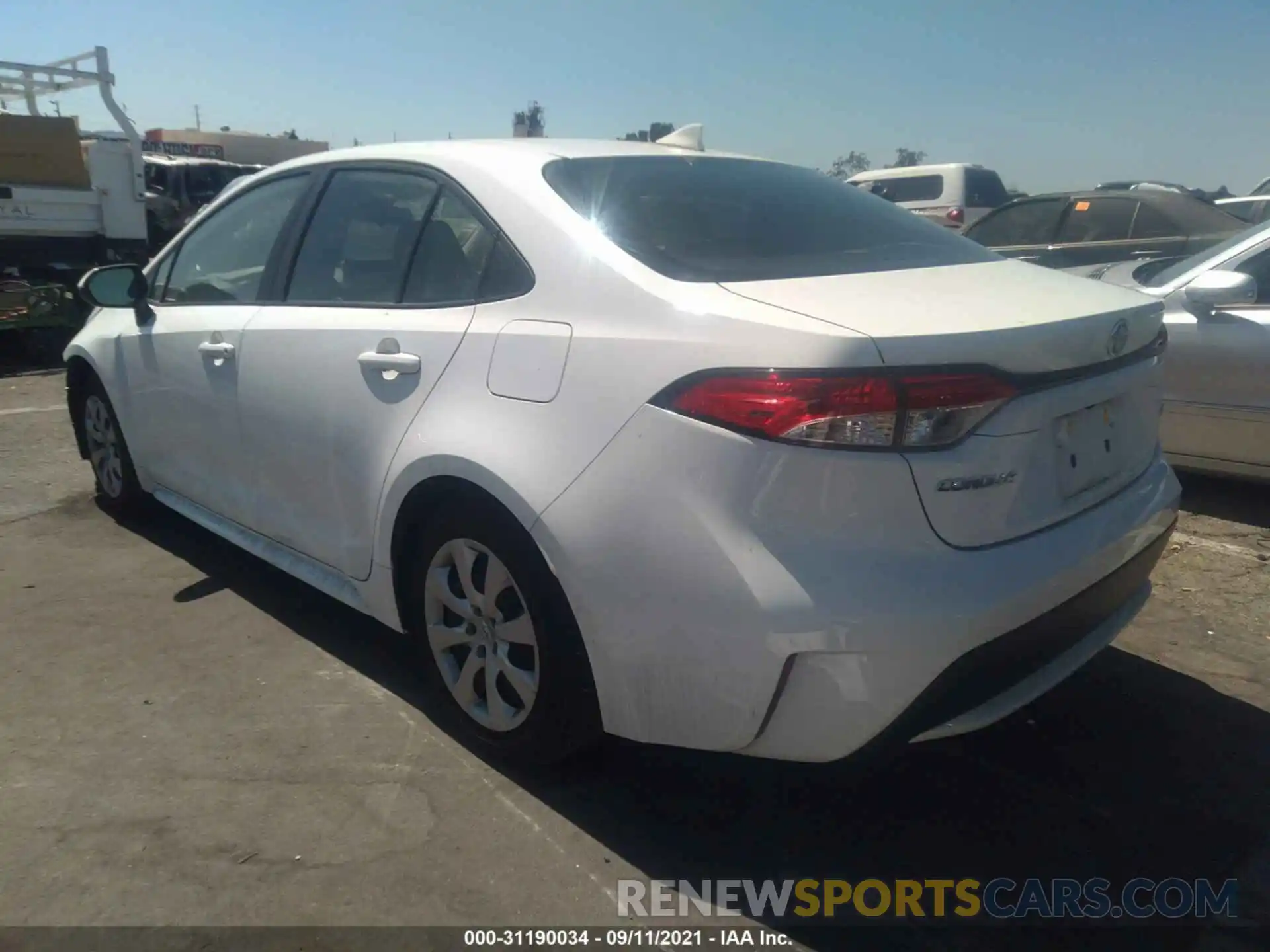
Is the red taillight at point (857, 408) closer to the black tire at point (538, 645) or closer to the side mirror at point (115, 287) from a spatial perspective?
the black tire at point (538, 645)

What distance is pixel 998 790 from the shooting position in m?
2.67

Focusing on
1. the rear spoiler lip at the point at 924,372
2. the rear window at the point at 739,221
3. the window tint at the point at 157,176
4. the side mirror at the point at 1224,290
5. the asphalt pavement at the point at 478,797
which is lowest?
the asphalt pavement at the point at 478,797

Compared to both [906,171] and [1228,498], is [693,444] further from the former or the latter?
[906,171]

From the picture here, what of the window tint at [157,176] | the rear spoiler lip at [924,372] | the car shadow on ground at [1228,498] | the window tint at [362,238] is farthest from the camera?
the window tint at [157,176]

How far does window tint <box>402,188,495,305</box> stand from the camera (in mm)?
2723

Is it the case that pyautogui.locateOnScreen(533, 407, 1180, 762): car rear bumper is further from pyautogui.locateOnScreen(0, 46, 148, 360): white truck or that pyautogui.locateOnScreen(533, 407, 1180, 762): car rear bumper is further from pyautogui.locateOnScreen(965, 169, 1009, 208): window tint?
pyautogui.locateOnScreen(965, 169, 1009, 208): window tint

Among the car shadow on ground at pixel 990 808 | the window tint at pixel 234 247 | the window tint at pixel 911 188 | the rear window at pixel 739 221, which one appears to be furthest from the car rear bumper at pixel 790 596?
the window tint at pixel 911 188

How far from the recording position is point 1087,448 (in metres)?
2.35

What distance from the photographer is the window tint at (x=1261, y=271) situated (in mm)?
4602

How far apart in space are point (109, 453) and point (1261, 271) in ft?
17.5

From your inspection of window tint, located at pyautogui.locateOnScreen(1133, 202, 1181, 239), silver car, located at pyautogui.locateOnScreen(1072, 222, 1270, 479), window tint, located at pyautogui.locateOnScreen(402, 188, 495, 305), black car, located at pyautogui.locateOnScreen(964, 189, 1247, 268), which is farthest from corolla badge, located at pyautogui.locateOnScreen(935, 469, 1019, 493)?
window tint, located at pyautogui.locateOnScreen(1133, 202, 1181, 239)

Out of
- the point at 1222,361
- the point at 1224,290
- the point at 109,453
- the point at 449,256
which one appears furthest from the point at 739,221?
the point at 109,453

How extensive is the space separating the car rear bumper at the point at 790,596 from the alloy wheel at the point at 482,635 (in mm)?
290

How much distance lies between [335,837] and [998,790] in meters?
1.69
